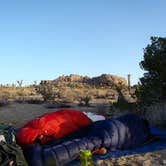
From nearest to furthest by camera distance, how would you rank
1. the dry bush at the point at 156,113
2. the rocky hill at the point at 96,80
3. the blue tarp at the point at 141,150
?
1. the blue tarp at the point at 141,150
2. the dry bush at the point at 156,113
3. the rocky hill at the point at 96,80

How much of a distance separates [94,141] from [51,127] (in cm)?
105

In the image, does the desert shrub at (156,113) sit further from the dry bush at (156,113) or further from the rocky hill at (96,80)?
the rocky hill at (96,80)

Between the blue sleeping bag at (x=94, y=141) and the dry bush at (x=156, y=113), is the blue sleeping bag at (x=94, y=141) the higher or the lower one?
the lower one

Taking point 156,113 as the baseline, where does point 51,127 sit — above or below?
below

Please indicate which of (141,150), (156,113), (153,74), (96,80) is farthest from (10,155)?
(96,80)

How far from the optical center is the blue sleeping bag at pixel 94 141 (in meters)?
9.61

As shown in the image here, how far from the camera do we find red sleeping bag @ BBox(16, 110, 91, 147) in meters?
10.4

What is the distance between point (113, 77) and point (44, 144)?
55.6 meters

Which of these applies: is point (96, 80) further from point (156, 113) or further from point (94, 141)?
point (94, 141)

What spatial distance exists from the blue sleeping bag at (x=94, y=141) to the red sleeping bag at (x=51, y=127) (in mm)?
218

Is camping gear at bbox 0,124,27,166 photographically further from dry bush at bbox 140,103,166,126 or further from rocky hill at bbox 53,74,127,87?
rocky hill at bbox 53,74,127,87

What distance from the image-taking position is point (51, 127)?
10.9m

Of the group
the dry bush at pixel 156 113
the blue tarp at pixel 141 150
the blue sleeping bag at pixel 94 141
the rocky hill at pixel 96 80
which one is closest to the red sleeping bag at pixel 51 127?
the blue sleeping bag at pixel 94 141

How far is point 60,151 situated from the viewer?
31.8 ft
